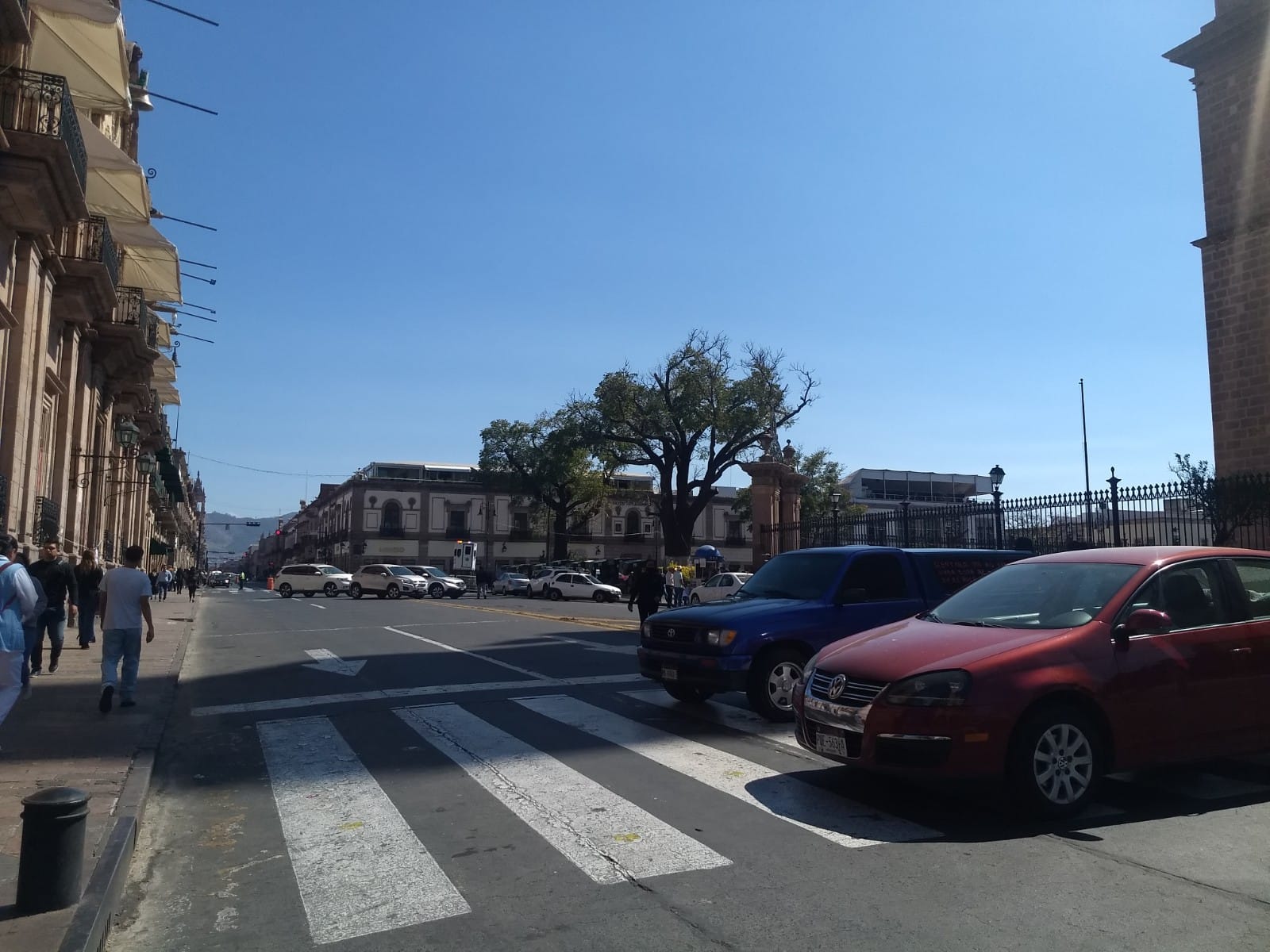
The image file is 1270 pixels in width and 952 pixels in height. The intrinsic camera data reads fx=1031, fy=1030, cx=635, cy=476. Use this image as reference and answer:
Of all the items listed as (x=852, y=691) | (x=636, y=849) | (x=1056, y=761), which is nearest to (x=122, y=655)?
(x=636, y=849)

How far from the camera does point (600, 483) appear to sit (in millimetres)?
79188

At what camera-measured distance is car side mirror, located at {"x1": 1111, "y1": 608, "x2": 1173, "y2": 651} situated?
632 centimetres

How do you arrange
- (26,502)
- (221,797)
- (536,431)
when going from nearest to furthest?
(221,797) → (26,502) → (536,431)

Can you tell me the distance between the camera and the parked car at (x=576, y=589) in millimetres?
53750

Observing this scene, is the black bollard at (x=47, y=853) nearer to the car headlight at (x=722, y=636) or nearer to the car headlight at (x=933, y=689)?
the car headlight at (x=933, y=689)

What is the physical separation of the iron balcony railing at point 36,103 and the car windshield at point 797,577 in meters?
12.3

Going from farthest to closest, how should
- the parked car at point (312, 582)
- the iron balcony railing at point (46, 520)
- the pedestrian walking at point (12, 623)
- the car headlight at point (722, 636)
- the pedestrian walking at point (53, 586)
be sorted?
the parked car at point (312, 582), the iron balcony railing at point (46, 520), the pedestrian walking at point (53, 586), the car headlight at point (722, 636), the pedestrian walking at point (12, 623)

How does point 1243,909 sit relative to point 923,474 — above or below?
below

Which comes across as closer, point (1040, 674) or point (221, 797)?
point (1040, 674)

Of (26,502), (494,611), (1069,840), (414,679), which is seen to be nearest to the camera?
(1069,840)

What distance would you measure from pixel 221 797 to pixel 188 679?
299 inches

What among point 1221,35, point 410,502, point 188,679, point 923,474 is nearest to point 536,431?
point 410,502

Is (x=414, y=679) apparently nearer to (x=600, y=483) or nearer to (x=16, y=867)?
(x=16, y=867)

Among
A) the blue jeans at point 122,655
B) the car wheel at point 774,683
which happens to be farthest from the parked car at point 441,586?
the car wheel at point 774,683
